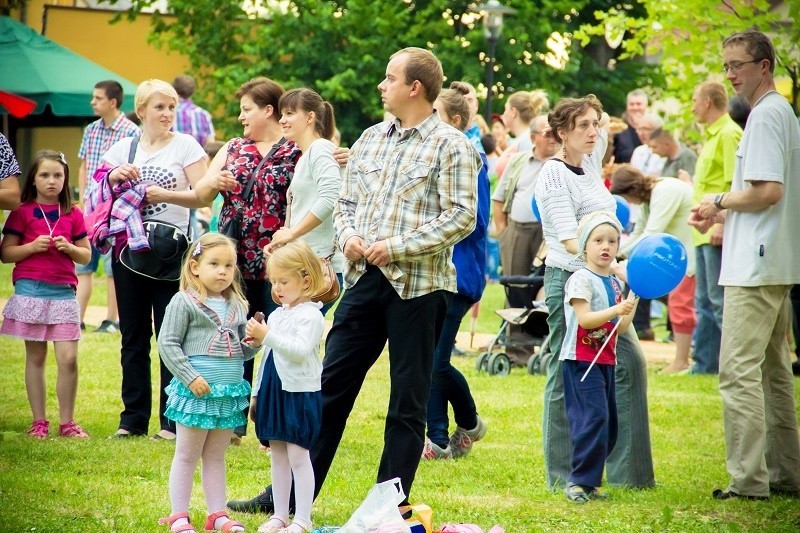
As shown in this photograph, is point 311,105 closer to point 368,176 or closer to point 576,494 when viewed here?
point 368,176

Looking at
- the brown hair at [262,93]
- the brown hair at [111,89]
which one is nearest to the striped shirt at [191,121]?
the brown hair at [111,89]

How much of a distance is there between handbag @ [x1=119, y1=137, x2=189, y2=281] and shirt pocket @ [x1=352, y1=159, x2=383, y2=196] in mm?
2262

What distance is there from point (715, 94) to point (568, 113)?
14.3 ft

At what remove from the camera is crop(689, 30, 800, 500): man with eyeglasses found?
638 cm

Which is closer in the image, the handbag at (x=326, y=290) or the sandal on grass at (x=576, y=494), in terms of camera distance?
the handbag at (x=326, y=290)

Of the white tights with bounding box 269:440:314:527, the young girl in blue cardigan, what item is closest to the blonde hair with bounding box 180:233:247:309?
the young girl in blue cardigan

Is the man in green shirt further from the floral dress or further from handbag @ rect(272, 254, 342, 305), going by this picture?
handbag @ rect(272, 254, 342, 305)

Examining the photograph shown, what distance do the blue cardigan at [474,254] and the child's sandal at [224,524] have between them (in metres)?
2.28

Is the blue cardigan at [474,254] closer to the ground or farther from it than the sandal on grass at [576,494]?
farther from it

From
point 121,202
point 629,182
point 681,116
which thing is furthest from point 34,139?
point 121,202

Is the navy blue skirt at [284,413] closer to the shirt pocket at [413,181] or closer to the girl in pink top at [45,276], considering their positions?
the shirt pocket at [413,181]

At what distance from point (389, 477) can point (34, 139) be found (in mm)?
22618

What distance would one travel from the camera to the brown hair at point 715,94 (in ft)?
34.3

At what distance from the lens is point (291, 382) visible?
540 centimetres
